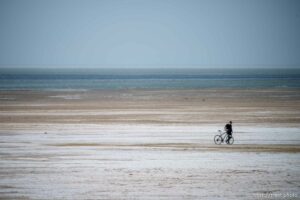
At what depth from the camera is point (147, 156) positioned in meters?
30.6

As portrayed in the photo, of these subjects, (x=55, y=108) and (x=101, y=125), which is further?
(x=55, y=108)

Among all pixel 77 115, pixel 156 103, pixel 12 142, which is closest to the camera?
pixel 12 142

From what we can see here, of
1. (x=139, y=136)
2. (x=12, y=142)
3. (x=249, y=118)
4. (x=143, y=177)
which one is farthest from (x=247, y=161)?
(x=249, y=118)

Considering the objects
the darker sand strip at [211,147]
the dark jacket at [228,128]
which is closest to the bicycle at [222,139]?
the dark jacket at [228,128]

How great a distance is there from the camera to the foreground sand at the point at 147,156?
2222 centimetres

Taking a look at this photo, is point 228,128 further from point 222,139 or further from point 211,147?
point 211,147

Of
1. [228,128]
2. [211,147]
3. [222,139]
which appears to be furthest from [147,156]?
[228,128]

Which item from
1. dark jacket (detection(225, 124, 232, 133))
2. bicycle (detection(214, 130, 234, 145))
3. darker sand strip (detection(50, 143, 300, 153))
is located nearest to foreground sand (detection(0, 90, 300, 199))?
darker sand strip (detection(50, 143, 300, 153))

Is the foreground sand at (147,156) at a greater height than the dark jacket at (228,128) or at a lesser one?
lesser

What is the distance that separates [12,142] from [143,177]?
1499 cm

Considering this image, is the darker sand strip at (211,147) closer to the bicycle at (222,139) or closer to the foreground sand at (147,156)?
the foreground sand at (147,156)

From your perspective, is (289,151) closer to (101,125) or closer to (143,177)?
(143,177)

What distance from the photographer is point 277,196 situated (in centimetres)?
2091

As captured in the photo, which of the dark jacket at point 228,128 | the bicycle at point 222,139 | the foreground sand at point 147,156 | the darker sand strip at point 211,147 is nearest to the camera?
the foreground sand at point 147,156
